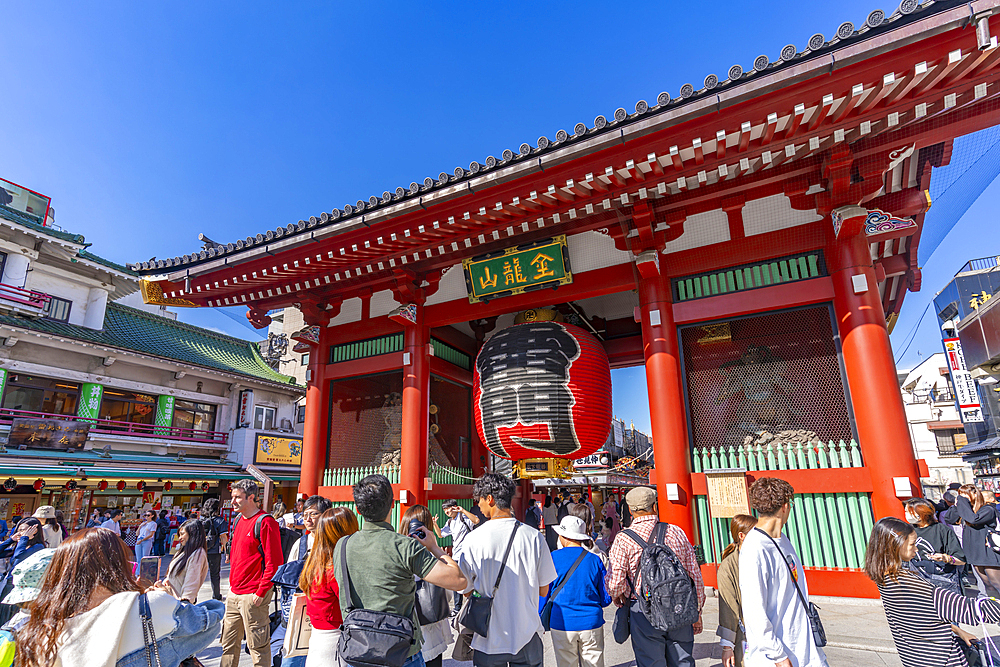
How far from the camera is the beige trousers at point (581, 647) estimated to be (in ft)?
11.4

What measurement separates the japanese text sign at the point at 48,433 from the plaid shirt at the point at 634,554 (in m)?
19.2

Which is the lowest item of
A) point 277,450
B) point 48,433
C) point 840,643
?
point 840,643

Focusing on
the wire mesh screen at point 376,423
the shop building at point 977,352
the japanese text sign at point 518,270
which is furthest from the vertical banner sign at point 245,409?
the shop building at point 977,352

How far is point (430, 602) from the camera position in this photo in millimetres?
2922

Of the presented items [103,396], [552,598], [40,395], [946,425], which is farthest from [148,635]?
[946,425]

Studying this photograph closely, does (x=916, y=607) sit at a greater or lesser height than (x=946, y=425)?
lesser

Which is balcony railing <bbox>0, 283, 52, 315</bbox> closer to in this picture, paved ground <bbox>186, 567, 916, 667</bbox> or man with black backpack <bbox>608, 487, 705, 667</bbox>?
paved ground <bbox>186, 567, 916, 667</bbox>

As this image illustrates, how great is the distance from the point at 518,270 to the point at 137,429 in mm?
17932

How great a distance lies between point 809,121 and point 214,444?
2289cm

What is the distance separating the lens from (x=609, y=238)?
8547 millimetres

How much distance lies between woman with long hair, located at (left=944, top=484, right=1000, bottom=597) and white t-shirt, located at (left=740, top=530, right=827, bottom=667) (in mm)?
5055

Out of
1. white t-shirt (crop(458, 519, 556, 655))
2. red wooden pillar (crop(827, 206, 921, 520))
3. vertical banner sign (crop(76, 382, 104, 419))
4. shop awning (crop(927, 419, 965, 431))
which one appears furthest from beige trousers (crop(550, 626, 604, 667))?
shop awning (crop(927, 419, 965, 431))

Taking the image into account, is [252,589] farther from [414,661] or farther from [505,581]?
[505,581]

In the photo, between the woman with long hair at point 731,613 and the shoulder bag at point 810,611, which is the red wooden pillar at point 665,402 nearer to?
the woman with long hair at point 731,613
